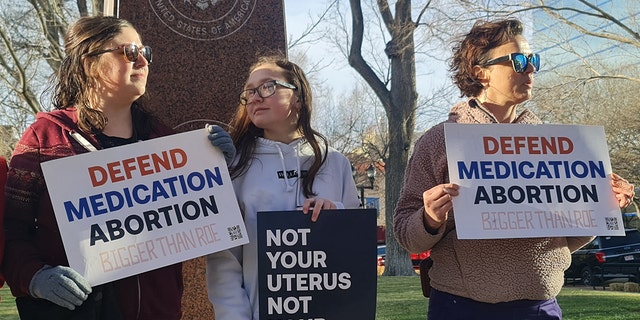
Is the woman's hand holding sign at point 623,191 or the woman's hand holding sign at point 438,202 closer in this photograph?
the woman's hand holding sign at point 438,202

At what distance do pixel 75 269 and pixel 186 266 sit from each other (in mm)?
1492

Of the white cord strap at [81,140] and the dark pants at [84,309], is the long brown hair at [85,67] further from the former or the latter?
the dark pants at [84,309]

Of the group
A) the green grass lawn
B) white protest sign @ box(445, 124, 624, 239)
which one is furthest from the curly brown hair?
the green grass lawn

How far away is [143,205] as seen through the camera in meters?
2.94

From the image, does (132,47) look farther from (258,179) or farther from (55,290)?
(55,290)

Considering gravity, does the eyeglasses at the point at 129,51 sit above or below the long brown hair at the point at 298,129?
above

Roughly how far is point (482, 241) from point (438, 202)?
1.02 feet

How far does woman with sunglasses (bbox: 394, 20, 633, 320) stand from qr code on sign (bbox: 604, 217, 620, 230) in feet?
0.31

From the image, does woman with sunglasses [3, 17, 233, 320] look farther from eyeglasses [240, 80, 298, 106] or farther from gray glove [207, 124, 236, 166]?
eyeglasses [240, 80, 298, 106]

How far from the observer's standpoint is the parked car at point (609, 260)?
19703mm

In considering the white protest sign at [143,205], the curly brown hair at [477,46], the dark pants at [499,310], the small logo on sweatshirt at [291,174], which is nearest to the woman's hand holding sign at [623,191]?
the dark pants at [499,310]

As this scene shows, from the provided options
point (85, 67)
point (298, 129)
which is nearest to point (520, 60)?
point (298, 129)

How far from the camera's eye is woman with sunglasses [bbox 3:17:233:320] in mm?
2672

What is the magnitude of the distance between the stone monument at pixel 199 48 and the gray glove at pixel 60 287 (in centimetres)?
186
